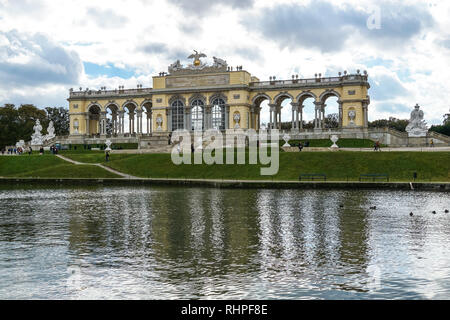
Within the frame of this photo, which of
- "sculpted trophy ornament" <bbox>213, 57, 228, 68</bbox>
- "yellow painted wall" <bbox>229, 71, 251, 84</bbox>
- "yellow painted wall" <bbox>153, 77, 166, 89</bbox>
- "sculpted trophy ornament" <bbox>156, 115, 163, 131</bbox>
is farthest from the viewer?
"sculpted trophy ornament" <bbox>156, 115, 163, 131</bbox>

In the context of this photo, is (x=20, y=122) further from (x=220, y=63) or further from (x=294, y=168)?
(x=294, y=168)

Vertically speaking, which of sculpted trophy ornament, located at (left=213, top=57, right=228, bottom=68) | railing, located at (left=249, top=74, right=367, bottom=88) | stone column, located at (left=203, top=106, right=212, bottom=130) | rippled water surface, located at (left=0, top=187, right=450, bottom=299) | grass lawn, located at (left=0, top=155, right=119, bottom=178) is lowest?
rippled water surface, located at (left=0, top=187, right=450, bottom=299)

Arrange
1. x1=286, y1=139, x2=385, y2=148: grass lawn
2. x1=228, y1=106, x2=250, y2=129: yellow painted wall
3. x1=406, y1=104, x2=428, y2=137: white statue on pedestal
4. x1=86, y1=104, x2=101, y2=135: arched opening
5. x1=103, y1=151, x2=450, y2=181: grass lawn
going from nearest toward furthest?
x1=103, y1=151, x2=450, y2=181: grass lawn, x1=406, y1=104, x2=428, y2=137: white statue on pedestal, x1=286, y1=139, x2=385, y2=148: grass lawn, x1=228, y1=106, x2=250, y2=129: yellow painted wall, x1=86, y1=104, x2=101, y2=135: arched opening

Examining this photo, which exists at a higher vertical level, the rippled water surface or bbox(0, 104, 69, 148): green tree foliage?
bbox(0, 104, 69, 148): green tree foliage

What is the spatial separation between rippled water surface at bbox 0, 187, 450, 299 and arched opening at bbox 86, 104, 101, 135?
69.8 metres

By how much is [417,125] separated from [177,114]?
39.5 metres

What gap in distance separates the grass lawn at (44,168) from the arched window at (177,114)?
90.8 ft

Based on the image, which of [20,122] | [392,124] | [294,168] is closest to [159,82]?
[20,122]

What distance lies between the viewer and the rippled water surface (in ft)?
41.5

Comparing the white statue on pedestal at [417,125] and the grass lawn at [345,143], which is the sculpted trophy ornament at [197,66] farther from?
the white statue on pedestal at [417,125]

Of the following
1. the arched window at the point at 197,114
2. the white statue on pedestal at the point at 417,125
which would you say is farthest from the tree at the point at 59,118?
the white statue on pedestal at the point at 417,125

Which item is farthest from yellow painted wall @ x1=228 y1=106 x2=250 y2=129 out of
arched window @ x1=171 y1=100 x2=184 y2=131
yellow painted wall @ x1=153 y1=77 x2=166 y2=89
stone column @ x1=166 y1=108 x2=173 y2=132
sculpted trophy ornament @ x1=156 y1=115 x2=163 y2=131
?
yellow painted wall @ x1=153 y1=77 x2=166 y2=89

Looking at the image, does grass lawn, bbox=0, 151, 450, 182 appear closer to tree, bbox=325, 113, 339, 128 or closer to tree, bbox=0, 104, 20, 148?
tree, bbox=0, 104, 20, 148
